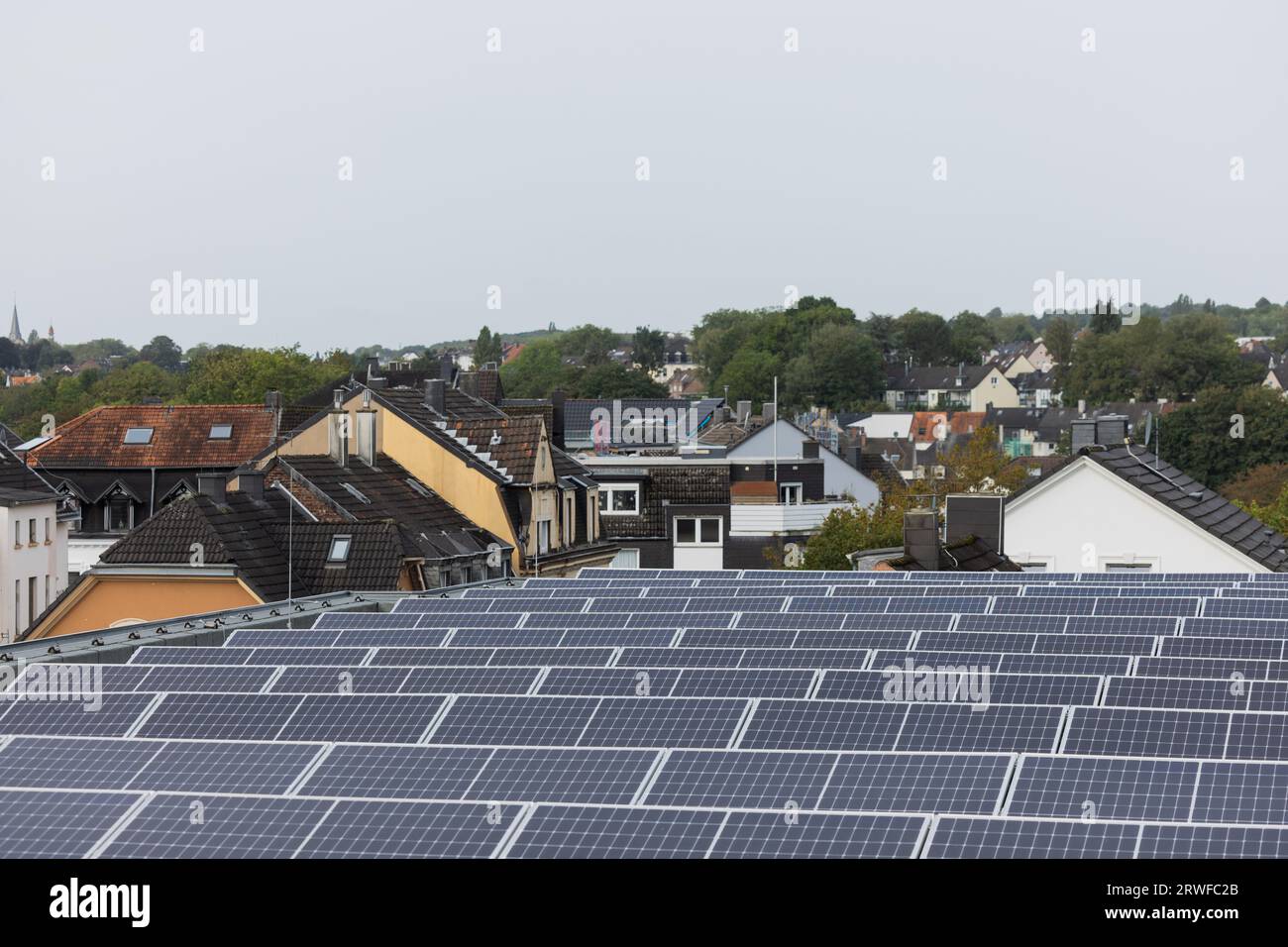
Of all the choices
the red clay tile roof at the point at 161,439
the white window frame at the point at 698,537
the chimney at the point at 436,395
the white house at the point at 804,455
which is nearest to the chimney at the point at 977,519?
the chimney at the point at 436,395

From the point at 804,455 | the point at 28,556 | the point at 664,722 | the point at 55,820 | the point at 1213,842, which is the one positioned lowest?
the point at 28,556

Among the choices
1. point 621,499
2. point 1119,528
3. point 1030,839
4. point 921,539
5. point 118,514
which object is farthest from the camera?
point 118,514

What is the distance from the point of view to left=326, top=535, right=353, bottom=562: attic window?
135 feet

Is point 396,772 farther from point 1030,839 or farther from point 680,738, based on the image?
point 1030,839

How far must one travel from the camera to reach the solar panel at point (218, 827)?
1339 centimetres

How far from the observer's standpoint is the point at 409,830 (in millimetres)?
13555

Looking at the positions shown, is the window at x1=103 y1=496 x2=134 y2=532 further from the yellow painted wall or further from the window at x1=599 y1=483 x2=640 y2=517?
the yellow painted wall

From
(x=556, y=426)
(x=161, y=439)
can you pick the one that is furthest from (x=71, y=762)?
(x=161, y=439)

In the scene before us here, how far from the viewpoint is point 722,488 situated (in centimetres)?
6569

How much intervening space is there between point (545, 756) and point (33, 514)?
47527mm

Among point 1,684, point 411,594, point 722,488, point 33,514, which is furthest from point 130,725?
point 722,488

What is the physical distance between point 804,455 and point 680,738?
61.9 metres

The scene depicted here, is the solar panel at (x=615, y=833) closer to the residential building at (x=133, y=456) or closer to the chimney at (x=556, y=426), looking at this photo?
the residential building at (x=133, y=456)
